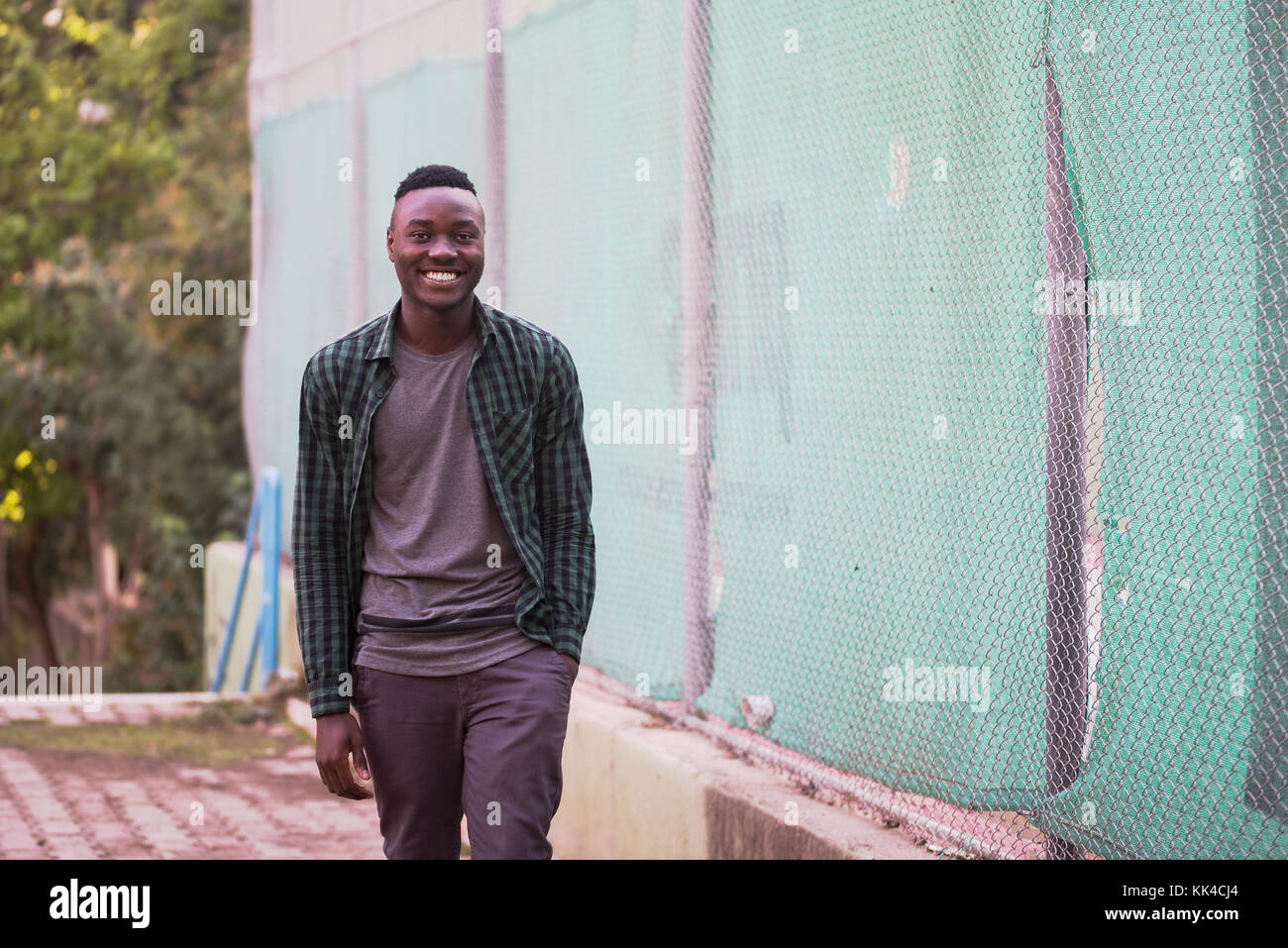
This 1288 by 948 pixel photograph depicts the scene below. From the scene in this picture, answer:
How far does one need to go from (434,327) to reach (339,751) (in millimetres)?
927

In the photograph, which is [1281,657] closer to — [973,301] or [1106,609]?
[1106,609]

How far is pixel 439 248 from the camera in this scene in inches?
141

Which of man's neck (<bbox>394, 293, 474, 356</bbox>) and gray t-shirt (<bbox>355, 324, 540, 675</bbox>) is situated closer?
gray t-shirt (<bbox>355, 324, 540, 675</bbox>)

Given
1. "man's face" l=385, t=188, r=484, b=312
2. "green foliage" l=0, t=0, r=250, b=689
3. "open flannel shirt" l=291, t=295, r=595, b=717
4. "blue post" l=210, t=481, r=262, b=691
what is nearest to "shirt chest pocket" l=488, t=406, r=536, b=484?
"open flannel shirt" l=291, t=295, r=595, b=717

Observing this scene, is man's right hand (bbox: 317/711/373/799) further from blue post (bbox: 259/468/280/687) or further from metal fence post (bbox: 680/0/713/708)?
blue post (bbox: 259/468/280/687)

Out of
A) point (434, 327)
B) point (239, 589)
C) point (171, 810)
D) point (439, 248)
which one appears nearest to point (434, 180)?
point (439, 248)

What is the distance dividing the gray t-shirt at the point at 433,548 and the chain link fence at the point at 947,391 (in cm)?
147

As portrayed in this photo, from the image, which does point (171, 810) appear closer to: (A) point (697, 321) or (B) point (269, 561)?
(A) point (697, 321)

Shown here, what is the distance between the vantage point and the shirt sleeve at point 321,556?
3623 mm

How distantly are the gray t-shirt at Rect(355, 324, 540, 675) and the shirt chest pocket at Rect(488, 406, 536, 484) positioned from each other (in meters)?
0.05

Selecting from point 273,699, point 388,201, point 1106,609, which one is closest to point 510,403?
point 1106,609

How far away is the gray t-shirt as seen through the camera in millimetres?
3559

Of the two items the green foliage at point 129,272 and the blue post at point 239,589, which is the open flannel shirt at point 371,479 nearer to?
the blue post at point 239,589

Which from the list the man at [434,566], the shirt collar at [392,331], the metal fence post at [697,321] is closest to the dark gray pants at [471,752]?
the man at [434,566]
